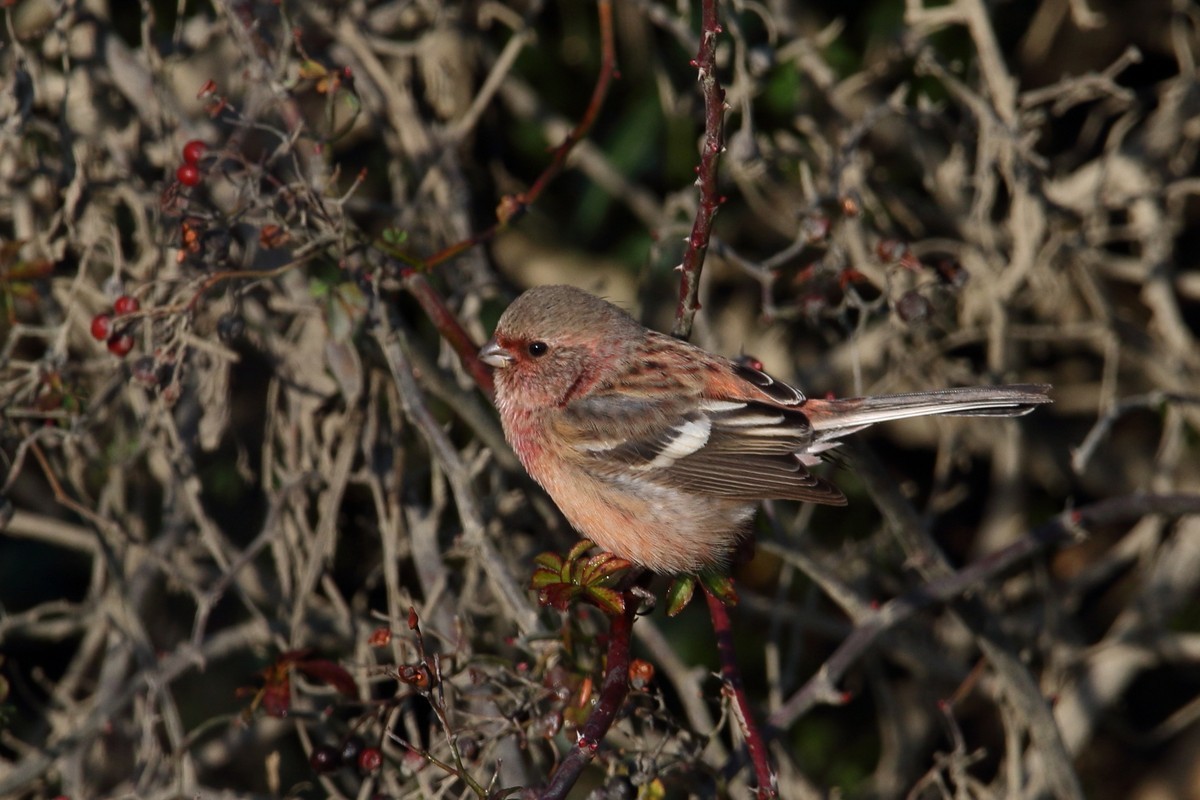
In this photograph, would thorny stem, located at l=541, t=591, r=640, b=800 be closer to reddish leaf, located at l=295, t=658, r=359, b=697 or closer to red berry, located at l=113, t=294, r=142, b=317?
reddish leaf, located at l=295, t=658, r=359, b=697

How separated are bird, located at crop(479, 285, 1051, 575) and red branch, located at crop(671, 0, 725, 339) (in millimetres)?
629

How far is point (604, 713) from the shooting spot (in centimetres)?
301

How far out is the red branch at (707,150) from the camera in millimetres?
3148

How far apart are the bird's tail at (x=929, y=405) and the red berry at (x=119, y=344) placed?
2.30 meters

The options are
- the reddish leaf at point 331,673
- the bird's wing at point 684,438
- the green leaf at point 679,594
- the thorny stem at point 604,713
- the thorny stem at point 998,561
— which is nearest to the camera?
the thorny stem at point 604,713

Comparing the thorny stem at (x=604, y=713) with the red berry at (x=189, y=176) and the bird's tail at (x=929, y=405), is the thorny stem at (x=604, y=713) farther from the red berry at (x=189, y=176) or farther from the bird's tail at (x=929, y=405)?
the red berry at (x=189, y=176)

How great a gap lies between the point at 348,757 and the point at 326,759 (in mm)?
79

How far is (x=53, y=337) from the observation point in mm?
4500

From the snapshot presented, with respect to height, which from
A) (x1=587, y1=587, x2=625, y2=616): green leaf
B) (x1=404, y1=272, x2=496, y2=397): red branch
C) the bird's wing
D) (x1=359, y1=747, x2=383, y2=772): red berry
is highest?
(x1=404, y1=272, x2=496, y2=397): red branch

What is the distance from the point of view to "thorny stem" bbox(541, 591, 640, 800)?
2.88m

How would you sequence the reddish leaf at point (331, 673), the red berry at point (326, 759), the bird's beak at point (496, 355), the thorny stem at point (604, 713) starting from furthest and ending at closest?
the bird's beak at point (496, 355) < the reddish leaf at point (331, 673) < the red berry at point (326, 759) < the thorny stem at point (604, 713)

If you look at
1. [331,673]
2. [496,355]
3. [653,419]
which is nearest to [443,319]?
[496,355]

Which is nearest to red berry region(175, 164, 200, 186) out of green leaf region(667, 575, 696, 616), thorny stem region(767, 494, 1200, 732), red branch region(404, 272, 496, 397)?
red branch region(404, 272, 496, 397)

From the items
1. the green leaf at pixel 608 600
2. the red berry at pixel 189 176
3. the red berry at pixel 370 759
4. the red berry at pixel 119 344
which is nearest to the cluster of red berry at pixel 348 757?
the red berry at pixel 370 759
